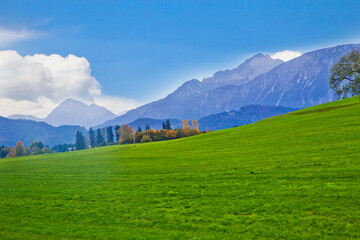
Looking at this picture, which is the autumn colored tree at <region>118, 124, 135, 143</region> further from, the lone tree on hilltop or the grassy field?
the grassy field

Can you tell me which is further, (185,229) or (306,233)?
(185,229)

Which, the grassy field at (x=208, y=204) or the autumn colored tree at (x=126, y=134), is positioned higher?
the autumn colored tree at (x=126, y=134)

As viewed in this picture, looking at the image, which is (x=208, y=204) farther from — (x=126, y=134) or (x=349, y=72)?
(x=126, y=134)

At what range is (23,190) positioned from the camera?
24.0 metres

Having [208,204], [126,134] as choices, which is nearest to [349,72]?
[208,204]

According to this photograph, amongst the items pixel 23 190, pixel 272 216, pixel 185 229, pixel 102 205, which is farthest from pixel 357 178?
pixel 23 190

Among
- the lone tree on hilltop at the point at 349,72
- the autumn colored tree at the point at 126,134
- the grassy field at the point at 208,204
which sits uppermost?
the lone tree on hilltop at the point at 349,72

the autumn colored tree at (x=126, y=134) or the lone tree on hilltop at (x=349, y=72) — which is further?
the autumn colored tree at (x=126, y=134)

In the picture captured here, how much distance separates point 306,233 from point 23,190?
2511 cm

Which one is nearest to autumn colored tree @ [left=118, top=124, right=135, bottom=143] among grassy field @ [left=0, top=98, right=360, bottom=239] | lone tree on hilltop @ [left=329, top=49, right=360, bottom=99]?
lone tree on hilltop @ [left=329, top=49, right=360, bottom=99]

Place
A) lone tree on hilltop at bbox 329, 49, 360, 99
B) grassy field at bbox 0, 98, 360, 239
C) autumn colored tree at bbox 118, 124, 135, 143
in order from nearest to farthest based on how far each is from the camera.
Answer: grassy field at bbox 0, 98, 360, 239 < lone tree on hilltop at bbox 329, 49, 360, 99 < autumn colored tree at bbox 118, 124, 135, 143

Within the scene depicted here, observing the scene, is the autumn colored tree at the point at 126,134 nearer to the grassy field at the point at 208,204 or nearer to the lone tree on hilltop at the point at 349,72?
the lone tree on hilltop at the point at 349,72

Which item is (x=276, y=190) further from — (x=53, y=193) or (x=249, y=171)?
(x=53, y=193)

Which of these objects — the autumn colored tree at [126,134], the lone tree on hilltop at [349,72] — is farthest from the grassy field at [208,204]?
the autumn colored tree at [126,134]
